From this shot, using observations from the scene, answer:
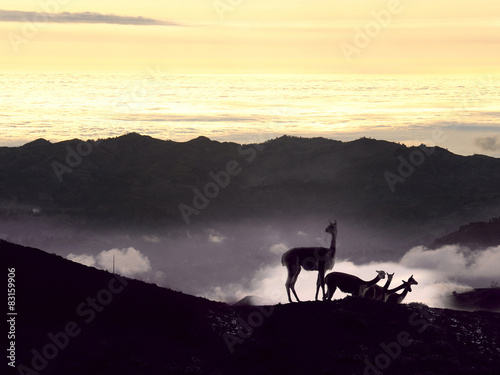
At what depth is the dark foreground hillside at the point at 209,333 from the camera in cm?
3256

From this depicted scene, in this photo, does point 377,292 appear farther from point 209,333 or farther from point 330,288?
point 209,333

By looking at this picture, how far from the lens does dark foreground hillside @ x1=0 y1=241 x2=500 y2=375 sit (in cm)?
3256

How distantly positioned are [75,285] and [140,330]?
17.9ft

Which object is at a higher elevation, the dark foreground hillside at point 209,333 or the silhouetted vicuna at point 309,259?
the silhouetted vicuna at point 309,259

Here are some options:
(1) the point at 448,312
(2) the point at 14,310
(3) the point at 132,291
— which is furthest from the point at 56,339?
(1) the point at 448,312

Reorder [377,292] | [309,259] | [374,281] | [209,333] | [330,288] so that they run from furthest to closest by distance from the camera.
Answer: [377,292] → [374,281] → [330,288] → [309,259] → [209,333]

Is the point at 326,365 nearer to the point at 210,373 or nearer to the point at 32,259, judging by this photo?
the point at 210,373

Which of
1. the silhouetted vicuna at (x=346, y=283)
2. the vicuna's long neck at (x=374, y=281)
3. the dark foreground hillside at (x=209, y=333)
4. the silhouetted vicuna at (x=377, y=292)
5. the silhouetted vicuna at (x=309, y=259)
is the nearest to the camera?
the dark foreground hillside at (x=209, y=333)

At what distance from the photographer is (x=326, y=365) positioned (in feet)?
108

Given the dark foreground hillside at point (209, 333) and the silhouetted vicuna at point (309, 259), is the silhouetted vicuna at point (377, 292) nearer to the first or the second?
the dark foreground hillside at point (209, 333)

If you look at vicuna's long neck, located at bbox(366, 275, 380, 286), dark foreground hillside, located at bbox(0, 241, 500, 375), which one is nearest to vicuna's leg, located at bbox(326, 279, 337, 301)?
dark foreground hillside, located at bbox(0, 241, 500, 375)

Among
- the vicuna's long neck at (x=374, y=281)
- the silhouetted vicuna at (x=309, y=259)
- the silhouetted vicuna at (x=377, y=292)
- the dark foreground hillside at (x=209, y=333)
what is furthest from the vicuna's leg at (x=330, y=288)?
the silhouetted vicuna at (x=377, y=292)

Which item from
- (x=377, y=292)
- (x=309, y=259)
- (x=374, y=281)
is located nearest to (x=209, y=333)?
(x=309, y=259)

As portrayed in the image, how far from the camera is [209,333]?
36.2 meters
